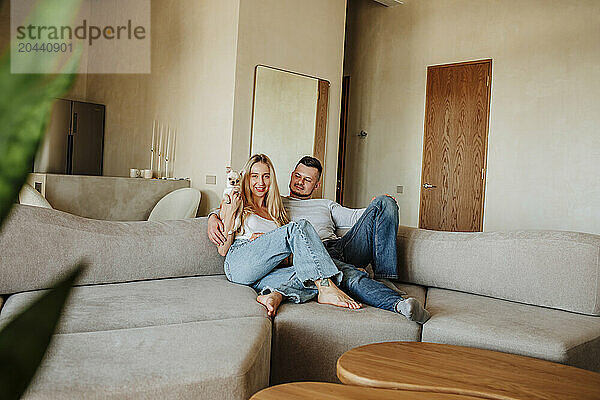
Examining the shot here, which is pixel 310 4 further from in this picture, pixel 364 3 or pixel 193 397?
pixel 193 397

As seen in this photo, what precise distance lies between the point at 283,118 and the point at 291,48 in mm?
646

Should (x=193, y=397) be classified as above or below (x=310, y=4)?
below

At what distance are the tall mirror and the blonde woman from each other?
82.7 inches

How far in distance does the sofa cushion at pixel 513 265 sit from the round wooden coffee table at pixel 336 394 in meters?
1.32

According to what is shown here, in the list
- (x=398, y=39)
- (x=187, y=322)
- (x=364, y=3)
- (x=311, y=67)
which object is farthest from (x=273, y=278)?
(x=364, y=3)

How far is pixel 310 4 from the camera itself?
5543mm

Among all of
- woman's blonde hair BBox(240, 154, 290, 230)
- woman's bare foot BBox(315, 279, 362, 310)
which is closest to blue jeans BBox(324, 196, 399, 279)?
woman's blonde hair BBox(240, 154, 290, 230)

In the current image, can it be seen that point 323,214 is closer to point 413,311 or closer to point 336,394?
point 413,311

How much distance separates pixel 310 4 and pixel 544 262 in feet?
12.2

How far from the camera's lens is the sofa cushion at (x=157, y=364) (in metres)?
1.44

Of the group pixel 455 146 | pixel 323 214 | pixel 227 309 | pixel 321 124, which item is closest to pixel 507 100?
pixel 455 146

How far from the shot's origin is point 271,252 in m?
2.68

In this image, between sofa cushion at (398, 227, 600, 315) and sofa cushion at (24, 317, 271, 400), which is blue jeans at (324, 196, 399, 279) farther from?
sofa cushion at (24, 317, 271, 400)

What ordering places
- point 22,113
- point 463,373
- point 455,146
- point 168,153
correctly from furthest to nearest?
point 455,146 < point 168,153 < point 463,373 < point 22,113
